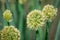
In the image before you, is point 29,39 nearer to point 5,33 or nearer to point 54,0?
point 5,33

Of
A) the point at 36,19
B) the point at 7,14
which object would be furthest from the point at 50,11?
the point at 7,14

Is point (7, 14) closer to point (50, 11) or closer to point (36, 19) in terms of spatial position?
point (36, 19)

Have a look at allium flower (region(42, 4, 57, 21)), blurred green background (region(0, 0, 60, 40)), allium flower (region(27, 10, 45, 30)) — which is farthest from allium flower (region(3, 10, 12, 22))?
allium flower (region(42, 4, 57, 21))

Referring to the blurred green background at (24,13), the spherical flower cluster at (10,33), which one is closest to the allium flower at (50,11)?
the blurred green background at (24,13)

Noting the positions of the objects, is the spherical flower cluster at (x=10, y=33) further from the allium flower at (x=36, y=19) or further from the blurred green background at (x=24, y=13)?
the allium flower at (x=36, y=19)

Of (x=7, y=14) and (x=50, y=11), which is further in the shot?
(x=7, y=14)

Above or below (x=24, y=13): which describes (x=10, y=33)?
below
